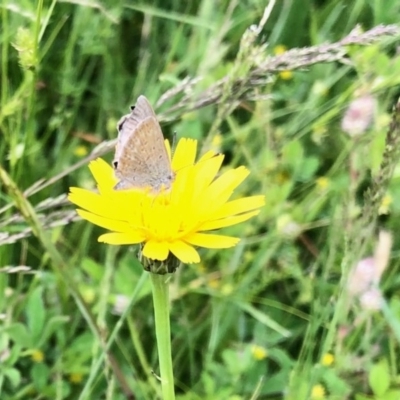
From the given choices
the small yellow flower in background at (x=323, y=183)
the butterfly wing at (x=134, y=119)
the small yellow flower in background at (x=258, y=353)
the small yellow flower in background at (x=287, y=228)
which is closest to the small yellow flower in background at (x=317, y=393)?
the small yellow flower in background at (x=258, y=353)

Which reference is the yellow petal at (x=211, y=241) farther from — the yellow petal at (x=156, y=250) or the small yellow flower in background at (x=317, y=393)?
the small yellow flower in background at (x=317, y=393)

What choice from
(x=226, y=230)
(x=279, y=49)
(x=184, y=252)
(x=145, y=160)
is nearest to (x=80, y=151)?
(x=226, y=230)

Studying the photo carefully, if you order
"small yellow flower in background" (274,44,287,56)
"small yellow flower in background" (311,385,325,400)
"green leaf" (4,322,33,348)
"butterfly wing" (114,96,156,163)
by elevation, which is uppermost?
"small yellow flower in background" (274,44,287,56)

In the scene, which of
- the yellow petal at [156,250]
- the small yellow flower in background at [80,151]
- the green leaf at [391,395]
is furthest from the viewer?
the small yellow flower in background at [80,151]

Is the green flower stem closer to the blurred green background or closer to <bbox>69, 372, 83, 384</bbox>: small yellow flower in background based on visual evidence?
the blurred green background

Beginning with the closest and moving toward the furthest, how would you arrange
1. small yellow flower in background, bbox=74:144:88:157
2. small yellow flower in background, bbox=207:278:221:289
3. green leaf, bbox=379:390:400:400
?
1. green leaf, bbox=379:390:400:400
2. small yellow flower in background, bbox=207:278:221:289
3. small yellow flower in background, bbox=74:144:88:157

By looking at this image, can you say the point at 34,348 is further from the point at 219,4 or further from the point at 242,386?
the point at 219,4

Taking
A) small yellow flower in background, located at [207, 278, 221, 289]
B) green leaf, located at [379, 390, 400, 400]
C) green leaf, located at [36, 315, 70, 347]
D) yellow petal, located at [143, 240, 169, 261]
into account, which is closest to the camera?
yellow petal, located at [143, 240, 169, 261]

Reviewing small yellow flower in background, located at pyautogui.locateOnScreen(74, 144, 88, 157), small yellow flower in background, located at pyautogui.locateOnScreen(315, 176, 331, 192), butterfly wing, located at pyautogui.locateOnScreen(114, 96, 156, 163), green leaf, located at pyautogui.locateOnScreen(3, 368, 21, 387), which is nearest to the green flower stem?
butterfly wing, located at pyautogui.locateOnScreen(114, 96, 156, 163)
